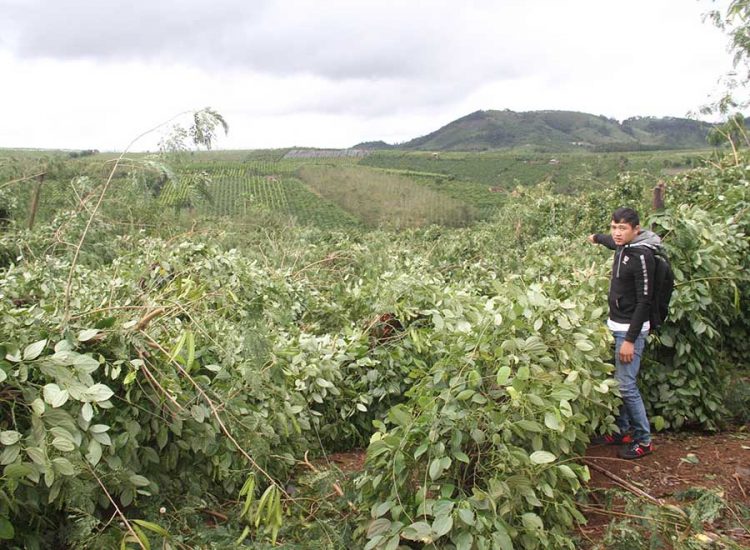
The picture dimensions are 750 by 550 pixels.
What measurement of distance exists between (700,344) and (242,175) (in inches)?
2429

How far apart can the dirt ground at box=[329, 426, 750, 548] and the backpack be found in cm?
82

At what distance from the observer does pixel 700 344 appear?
3.53 metres

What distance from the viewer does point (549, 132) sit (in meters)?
130

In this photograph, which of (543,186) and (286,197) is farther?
(286,197)

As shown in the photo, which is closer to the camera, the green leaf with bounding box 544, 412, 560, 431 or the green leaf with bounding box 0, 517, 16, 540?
the green leaf with bounding box 0, 517, 16, 540

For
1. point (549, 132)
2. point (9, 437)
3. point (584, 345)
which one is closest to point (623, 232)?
point (584, 345)

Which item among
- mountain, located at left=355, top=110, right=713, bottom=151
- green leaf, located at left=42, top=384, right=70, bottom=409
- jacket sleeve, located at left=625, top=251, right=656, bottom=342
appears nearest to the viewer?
green leaf, located at left=42, top=384, right=70, bottom=409

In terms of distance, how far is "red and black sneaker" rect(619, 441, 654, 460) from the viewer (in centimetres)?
310

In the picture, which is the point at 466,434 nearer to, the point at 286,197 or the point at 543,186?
the point at 543,186

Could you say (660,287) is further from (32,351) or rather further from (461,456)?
(32,351)

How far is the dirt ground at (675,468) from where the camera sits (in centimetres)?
262

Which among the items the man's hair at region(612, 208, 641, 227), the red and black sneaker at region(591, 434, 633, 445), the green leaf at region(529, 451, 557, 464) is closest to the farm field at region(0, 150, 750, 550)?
the green leaf at region(529, 451, 557, 464)

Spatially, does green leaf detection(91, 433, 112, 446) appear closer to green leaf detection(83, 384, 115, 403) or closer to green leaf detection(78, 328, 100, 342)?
green leaf detection(83, 384, 115, 403)

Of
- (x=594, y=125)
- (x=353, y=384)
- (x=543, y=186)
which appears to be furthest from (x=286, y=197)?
(x=594, y=125)
